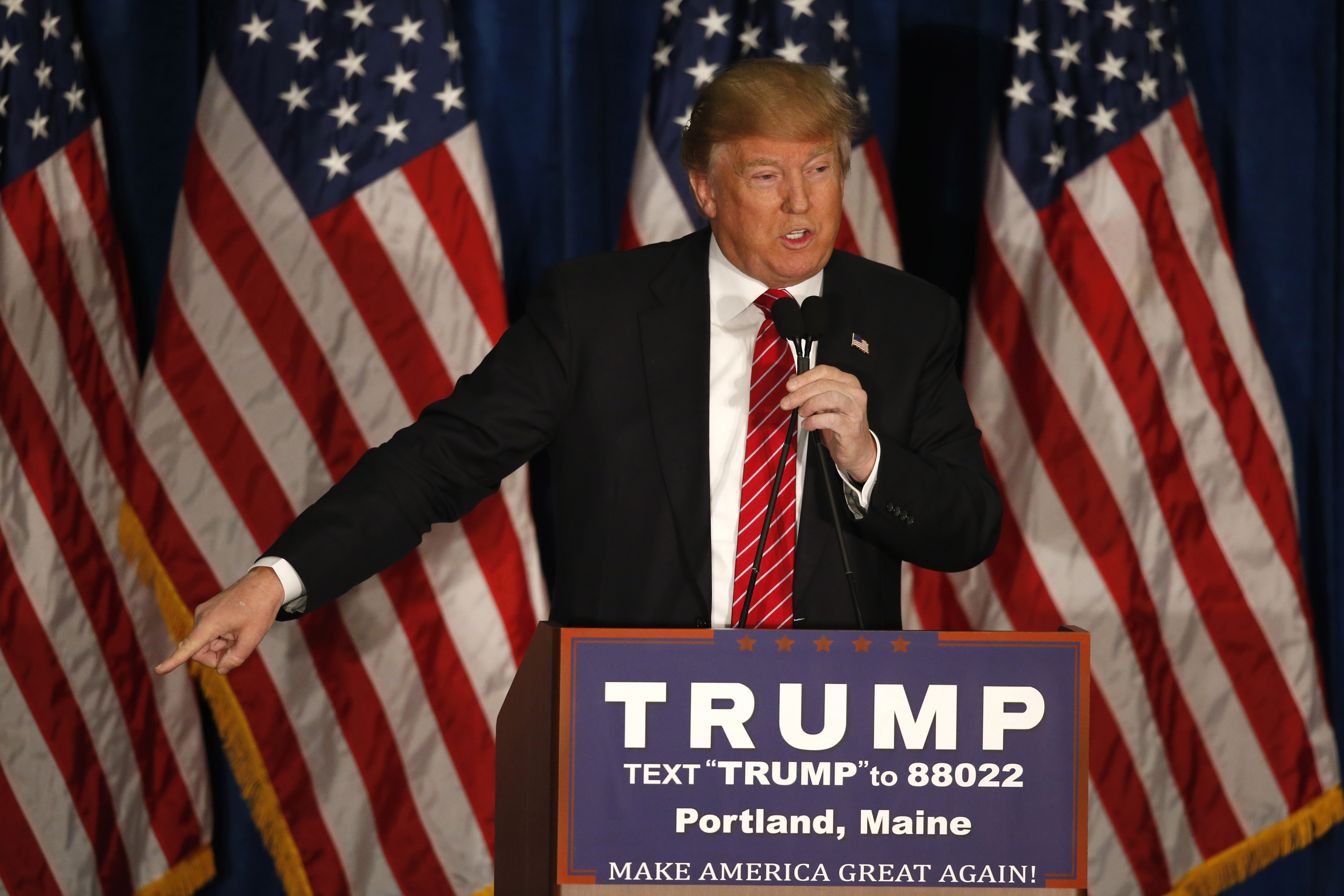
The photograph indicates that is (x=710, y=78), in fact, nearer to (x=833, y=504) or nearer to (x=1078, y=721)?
(x=833, y=504)

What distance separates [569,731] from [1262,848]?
2.32 meters

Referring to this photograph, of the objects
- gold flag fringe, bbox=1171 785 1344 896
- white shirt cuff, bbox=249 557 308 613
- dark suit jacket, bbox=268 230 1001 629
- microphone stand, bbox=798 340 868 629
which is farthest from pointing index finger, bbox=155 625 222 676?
gold flag fringe, bbox=1171 785 1344 896

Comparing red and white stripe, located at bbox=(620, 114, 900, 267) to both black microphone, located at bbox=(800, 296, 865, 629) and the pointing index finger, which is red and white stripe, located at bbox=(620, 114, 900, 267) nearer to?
black microphone, located at bbox=(800, 296, 865, 629)

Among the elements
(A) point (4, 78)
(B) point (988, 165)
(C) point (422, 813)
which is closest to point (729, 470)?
(C) point (422, 813)

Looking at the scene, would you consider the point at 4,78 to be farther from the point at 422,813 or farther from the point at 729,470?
the point at 729,470

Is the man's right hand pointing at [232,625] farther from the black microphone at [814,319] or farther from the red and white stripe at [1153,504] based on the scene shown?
the red and white stripe at [1153,504]

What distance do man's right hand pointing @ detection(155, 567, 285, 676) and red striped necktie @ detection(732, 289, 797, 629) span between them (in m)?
0.52

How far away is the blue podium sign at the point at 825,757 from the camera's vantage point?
1192 mm

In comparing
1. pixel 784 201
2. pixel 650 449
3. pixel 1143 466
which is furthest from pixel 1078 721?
pixel 1143 466

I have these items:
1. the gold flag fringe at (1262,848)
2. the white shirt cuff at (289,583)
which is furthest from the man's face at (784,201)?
the gold flag fringe at (1262,848)

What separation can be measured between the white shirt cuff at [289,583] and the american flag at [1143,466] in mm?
1919

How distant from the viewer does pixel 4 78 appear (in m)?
2.85

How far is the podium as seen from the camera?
3.91 feet

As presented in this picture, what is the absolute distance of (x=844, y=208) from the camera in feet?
9.65
